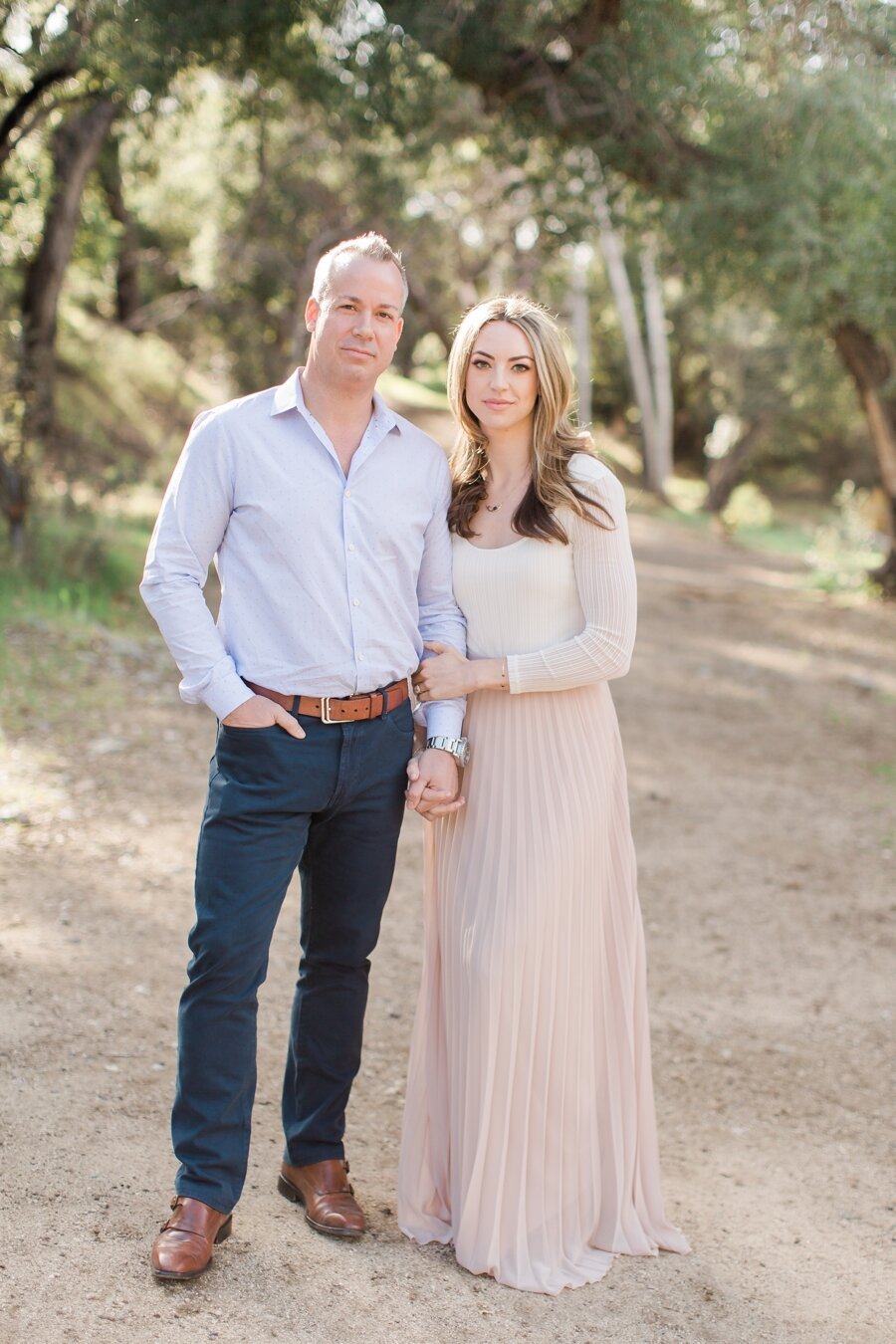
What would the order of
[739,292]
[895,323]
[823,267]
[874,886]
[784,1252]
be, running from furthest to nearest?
[739,292]
[823,267]
[895,323]
[874,886]
[784,1252]

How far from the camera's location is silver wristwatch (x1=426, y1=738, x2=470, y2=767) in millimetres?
2957

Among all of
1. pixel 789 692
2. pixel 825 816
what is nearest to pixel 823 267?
pixel 789 692

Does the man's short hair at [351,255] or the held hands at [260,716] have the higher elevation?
the man's short hair at [351,255]

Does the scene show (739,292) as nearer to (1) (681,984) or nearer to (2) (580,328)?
(1) (681,984)

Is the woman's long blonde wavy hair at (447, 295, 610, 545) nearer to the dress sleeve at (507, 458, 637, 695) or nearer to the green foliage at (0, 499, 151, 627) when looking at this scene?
the dress sleeve at (507, 458, 637, 695)

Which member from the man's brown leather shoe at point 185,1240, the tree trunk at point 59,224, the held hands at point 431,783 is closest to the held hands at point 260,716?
the held hands at point 431,783

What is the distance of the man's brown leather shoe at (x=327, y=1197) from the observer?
3.01 metres

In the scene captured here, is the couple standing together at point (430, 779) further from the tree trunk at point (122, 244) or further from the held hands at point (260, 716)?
the tree trunk at point (122, 244)

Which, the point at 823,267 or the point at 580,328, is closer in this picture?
the point at 823,267

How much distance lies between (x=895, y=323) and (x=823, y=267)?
94 centimetres

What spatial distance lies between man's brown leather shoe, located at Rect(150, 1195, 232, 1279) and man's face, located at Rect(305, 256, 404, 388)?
1.82 metres

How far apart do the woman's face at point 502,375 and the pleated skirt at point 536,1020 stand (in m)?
0.67

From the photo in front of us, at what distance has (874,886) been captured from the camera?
20.3 ft

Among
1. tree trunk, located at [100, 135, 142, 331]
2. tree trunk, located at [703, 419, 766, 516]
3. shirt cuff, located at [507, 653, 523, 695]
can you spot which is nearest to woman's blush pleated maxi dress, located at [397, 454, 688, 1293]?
shirt cuff, located at [507, 653, 523, 695]
